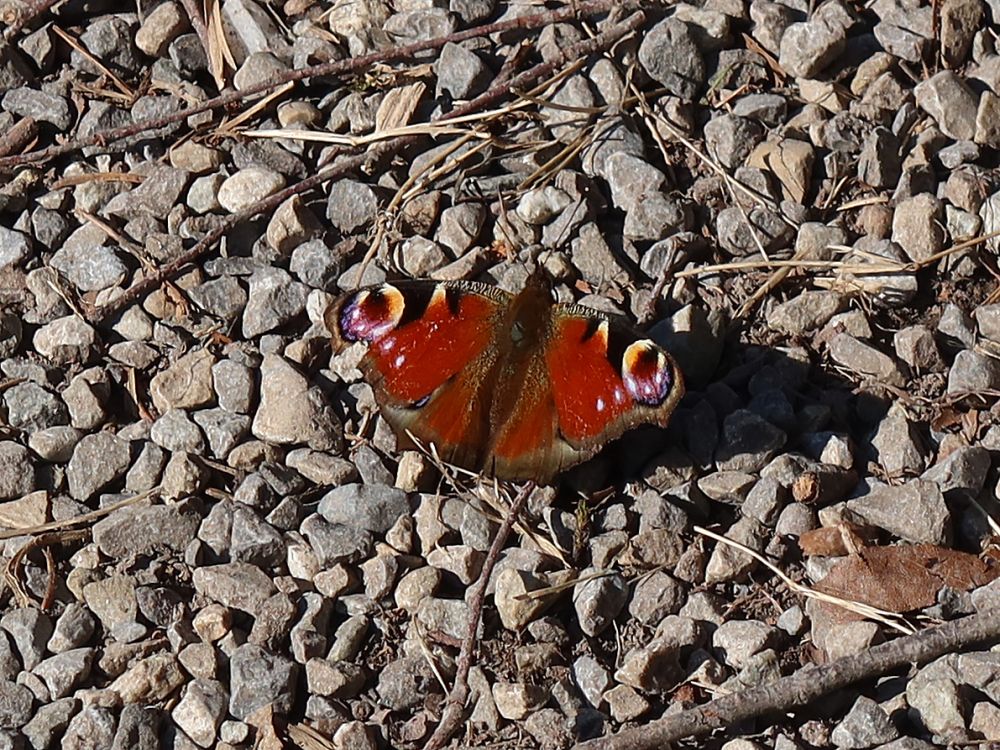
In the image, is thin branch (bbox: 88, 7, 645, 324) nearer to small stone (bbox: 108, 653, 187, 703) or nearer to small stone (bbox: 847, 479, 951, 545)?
small stone (bbox: 108, 653, 187, 703)

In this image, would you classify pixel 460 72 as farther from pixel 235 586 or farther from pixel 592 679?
pixel 592 679

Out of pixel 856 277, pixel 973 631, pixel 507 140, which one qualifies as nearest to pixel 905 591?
pixel 973 631

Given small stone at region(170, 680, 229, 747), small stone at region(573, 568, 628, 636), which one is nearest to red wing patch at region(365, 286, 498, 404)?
small stone at region(573, 568, 628, 636)

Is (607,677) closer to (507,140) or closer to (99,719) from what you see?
(99,719)

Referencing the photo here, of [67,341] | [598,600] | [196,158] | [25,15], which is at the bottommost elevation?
[598,600]

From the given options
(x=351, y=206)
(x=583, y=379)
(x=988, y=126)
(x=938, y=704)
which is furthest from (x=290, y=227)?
(x=938, y=704)

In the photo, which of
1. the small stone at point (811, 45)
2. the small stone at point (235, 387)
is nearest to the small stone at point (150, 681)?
the small stone at point (235, 387)

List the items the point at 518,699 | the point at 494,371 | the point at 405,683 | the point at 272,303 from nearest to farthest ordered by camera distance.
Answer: the point at 518,699, the point at 405,683, the point at 494,371, the point at 272,303
